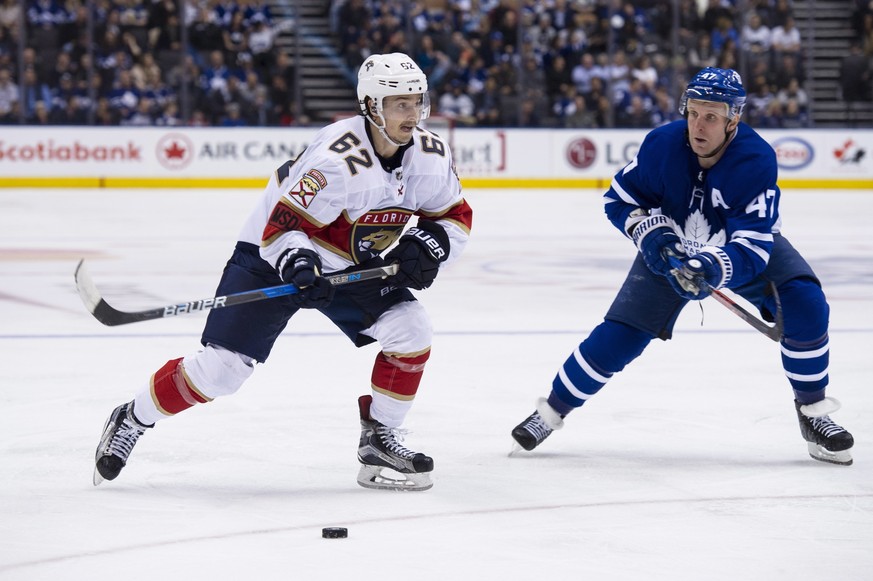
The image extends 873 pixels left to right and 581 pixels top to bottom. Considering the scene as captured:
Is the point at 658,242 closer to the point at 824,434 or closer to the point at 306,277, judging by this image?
the point at 824,434

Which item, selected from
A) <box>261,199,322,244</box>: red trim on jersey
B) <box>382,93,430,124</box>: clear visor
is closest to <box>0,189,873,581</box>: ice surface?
<box>261,199,322,244</box>: red trim on jersey

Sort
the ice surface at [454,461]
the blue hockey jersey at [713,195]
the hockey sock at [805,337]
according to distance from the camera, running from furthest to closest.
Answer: the hockey sock at [805,337]
the blue hockey jersey at [713,195]
the ice surface at [454,461]

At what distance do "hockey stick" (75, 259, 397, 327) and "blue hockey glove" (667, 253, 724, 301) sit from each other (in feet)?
2.41

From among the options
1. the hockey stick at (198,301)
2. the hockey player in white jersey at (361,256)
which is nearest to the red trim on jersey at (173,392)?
the hockey player in white jersey at (361,256)

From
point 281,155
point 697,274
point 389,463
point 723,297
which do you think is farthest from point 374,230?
point 281,155

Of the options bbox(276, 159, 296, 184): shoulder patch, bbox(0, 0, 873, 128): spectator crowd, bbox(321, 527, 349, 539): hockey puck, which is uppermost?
bbox(276, 159, 296, 184): shoulder patch

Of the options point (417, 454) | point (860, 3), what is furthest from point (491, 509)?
point (860, 3)

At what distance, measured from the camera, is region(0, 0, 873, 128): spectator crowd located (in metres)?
13.4

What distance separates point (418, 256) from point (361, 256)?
187 millimetres

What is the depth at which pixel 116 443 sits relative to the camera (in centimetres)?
322

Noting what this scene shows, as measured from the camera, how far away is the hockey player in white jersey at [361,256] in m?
3.11

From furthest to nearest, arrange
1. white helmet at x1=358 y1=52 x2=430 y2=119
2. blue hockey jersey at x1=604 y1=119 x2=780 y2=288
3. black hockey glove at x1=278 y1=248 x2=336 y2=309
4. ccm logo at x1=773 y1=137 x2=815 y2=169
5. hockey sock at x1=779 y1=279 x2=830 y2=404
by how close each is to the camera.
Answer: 1. ccm logo at x1=773 y1=137 x2=815 y2=169
2. hockey sock at x1=779 y1=279 x2=830 y2=404
3. blue hockey jersey at x1=604 y1=119 x2=780 y2=288
4. white helmet at x1=358 y1=52 x2=430 y2=119
5. black hockey glove at x1=278 y1=248 x2=336 y2=309

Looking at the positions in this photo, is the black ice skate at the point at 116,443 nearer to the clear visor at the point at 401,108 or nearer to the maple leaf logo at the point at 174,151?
the clear visor at the point at 401,108

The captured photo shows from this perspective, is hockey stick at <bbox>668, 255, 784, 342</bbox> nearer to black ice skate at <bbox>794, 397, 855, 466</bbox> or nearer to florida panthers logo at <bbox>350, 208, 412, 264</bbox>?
black ice skate at <bbox>794, 397, 855, 466</bbox>
